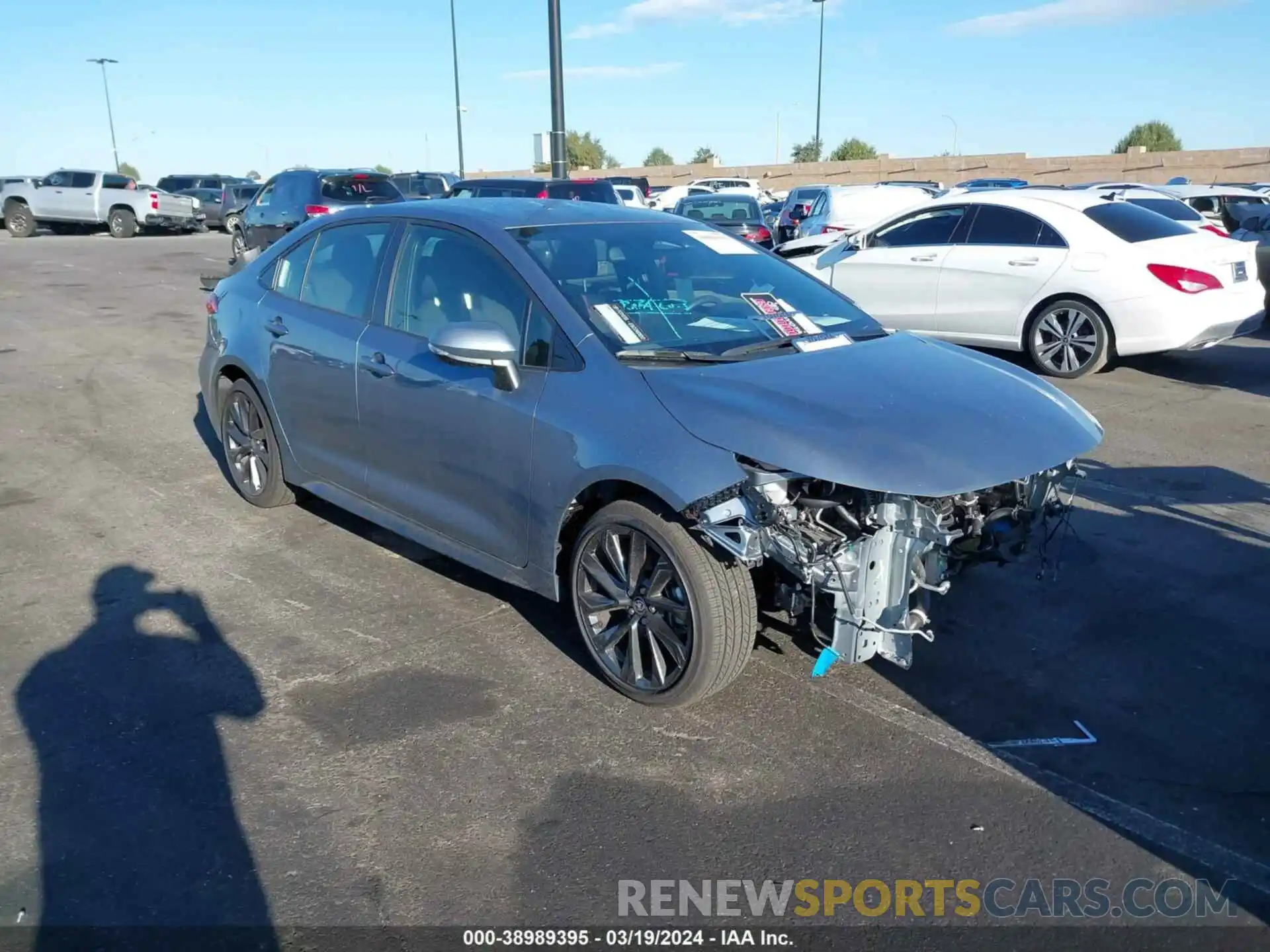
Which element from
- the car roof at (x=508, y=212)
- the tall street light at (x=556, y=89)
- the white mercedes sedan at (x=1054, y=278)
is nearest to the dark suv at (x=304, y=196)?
the tall street light at (x=556, y=89)

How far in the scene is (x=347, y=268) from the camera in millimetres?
5211

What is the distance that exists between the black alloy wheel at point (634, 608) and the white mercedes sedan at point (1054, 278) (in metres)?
6.89

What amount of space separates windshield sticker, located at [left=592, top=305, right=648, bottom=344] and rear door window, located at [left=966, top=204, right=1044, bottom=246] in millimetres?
6948

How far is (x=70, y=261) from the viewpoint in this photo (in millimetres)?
23453

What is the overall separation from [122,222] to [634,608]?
32.9 metres

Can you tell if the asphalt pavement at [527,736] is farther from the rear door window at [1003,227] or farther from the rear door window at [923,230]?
the rear door window at [923,230]

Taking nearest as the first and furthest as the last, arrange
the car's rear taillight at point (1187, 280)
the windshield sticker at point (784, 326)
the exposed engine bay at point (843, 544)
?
the exposed engine bay at point (843, 544)
the windshield sticker at point (784, 326)
the car's rear taillight at point (1187, 280)

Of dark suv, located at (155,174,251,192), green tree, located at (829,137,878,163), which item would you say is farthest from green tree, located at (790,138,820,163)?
dark suv, located at (155,174,251,192)

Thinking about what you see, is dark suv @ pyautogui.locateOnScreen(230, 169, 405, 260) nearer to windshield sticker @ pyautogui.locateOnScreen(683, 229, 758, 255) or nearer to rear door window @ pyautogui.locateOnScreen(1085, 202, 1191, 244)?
rear door window @ pyautogui.locateOnScreen(1085, 202, 1191, 244)

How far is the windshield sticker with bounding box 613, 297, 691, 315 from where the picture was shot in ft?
14.0

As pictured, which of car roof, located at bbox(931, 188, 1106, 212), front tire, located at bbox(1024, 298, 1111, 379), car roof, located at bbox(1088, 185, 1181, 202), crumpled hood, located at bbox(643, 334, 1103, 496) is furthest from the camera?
car roof, located at bbox(1088, 185, 1181, 202)

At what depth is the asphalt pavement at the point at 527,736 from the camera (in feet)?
10.1

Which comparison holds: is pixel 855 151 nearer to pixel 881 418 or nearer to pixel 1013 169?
pixel 1013 169

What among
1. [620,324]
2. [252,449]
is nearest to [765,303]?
[620,324]
